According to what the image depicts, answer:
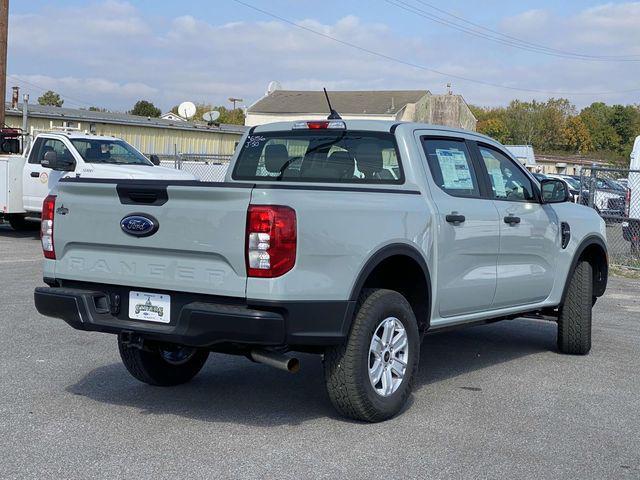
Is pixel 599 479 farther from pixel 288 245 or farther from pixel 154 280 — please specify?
pixel 154 280

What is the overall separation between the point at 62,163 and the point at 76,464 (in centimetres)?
1313

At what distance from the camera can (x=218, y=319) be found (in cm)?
519

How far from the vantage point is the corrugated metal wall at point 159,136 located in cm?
3472

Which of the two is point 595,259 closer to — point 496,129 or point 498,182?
point 498,182

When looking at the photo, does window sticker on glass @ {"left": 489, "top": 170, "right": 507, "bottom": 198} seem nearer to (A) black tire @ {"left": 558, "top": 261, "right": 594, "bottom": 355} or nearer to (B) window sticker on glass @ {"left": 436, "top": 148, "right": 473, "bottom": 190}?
(B) window sticker on glass @ {"left": 436, "top": 148, "right": 473, "bottom": 190}

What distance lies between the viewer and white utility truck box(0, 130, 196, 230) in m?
17.3

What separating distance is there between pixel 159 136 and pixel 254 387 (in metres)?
34.7

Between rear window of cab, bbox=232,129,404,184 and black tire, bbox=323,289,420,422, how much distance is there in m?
1.07

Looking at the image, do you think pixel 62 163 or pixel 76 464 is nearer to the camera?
pixel 76 464

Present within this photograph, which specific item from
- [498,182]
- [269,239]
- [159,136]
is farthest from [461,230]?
[159,136]

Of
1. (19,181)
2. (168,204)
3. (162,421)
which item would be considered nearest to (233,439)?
(162,421)

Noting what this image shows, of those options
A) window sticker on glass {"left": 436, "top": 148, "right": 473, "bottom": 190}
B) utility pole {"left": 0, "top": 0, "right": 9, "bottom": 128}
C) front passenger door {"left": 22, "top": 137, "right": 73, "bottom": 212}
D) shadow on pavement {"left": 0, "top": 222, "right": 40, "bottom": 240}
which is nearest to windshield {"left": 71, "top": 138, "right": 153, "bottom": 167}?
front passenger door {"left": 22, "top": 137, "right": 73, "bottom": 212}

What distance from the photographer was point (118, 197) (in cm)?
573

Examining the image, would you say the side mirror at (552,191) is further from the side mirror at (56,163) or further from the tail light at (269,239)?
the side mirror at (56,163)
